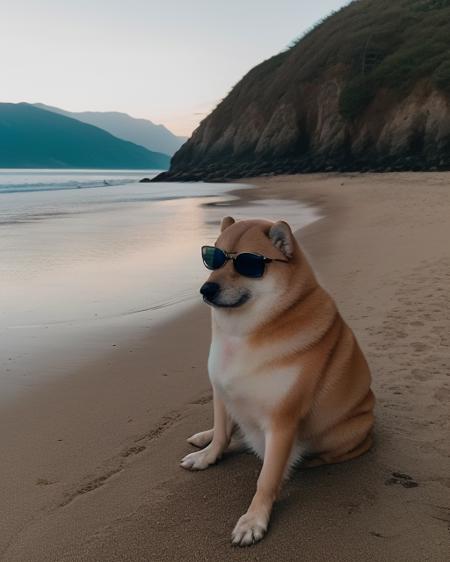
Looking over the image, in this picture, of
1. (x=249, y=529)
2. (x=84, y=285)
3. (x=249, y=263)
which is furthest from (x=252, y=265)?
(x=84, y=285)

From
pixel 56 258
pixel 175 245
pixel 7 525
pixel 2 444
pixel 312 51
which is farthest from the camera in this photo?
pixel 312 51

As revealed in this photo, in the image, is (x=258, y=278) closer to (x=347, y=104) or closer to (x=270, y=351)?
(x=270, y=351)

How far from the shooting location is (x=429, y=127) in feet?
123

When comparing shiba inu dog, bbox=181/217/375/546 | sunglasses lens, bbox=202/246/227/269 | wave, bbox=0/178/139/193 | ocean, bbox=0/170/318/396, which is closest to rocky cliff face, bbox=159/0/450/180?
wave, bbox=0/178/139/193

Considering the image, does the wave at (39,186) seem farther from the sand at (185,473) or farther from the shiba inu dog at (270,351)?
the shiba inu dog at (270,351)

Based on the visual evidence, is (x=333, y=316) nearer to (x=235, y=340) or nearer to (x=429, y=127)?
(x=235, y=340)

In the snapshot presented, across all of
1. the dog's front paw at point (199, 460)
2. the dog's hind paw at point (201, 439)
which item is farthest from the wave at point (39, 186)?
the dog's front paw at point (199, 460)

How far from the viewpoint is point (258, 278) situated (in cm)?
256

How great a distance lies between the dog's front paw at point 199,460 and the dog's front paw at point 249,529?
581 mm

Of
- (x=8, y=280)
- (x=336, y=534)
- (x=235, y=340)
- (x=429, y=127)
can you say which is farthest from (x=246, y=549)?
(x=429, y=127)

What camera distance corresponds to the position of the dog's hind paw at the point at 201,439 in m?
3.31

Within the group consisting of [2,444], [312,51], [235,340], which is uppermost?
[312,51]

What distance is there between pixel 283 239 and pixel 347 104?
4622 cm

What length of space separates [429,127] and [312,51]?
22862mm
